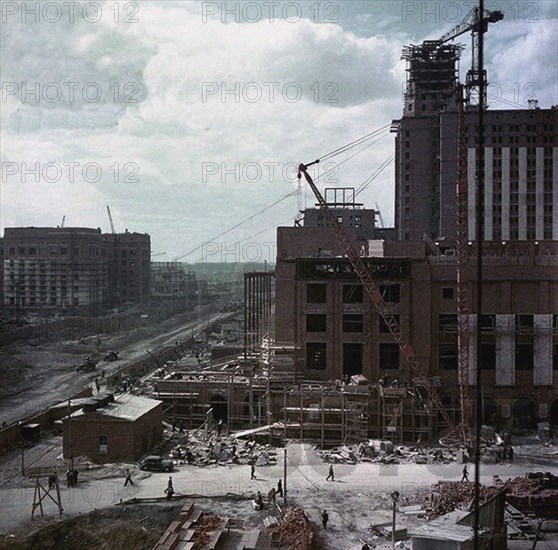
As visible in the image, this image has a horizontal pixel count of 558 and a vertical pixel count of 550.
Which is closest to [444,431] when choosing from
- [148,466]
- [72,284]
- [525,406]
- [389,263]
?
[525,406]

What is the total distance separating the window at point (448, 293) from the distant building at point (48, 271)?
69645 mm

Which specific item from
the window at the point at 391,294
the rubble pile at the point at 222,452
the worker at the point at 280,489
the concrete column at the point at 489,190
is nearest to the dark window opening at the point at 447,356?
the window at the point at 391,294

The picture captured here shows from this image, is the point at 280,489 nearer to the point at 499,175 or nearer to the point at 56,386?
the point at 56,386

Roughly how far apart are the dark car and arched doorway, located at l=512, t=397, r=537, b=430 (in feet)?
74.0

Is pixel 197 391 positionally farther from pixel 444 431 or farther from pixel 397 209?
pixel 397 209

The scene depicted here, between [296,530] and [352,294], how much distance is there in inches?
897

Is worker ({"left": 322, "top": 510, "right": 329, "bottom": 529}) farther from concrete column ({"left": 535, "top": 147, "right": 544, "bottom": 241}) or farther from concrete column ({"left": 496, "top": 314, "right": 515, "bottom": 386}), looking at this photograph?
concrete column ({"left": 535, "top": 147, "right": 544, "bottom": 241})

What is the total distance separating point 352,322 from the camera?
145 feet

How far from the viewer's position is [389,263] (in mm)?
43719

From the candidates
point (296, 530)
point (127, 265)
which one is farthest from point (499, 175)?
point (296, 530)

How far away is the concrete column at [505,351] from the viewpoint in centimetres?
4262

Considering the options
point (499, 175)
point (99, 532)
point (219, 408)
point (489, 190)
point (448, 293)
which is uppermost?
point (499, 175)

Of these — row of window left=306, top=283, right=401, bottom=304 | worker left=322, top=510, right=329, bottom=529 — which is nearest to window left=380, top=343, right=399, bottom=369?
row of window left=306, top=283, right=401, bottom=304

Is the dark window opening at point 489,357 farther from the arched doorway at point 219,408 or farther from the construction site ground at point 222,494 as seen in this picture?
the arched doorway at point 219,408
